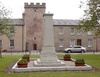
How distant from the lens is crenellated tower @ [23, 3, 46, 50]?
69750 mm

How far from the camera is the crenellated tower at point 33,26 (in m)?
69.8

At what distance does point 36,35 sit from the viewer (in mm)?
69938

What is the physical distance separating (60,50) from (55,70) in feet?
159

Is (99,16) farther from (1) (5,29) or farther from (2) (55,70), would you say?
(2) (55,70)

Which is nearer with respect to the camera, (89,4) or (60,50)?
(89,4)

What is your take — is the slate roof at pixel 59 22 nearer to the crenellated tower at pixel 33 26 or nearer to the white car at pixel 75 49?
the crenellated tower at pixel 33 26

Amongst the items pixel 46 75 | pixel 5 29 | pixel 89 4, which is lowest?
pixel 46 75

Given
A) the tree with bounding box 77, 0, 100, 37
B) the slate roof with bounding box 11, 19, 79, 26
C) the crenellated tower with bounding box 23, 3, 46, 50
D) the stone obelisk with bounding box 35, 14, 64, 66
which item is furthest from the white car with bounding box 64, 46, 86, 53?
the stone obelisk with bounding box 35, 14, 64, 66

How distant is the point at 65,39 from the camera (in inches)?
2781

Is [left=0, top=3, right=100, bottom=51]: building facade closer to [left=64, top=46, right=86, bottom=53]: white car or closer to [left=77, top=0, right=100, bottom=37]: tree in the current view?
[left=64, top=46, right=86, bottom=53]: white car

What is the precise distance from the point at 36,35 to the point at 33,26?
2.29m

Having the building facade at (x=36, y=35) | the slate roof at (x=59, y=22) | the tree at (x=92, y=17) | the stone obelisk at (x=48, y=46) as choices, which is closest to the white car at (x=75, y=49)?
the building facade at (x=36, y=35)

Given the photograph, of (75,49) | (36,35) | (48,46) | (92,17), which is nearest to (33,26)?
(36,35)

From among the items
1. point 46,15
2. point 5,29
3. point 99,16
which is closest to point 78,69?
point 46,15
